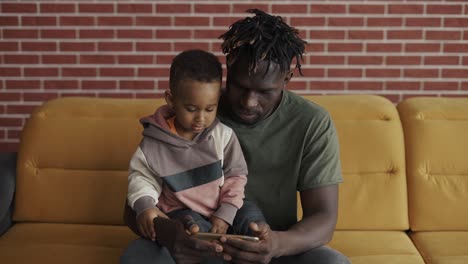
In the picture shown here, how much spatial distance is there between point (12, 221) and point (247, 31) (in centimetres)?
129

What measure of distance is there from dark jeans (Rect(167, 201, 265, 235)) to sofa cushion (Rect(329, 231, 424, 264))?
1.53ft

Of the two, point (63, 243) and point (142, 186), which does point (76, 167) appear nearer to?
point (63, 243)

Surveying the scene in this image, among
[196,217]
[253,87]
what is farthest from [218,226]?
[253,87]

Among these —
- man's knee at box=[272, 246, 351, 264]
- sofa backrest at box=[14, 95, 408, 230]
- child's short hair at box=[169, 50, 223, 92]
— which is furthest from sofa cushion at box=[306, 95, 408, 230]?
child's short hair at box=[169, 50, 223, 92]

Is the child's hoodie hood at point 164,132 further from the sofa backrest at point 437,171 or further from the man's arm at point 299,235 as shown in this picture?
the sofa backrest at point 437,171

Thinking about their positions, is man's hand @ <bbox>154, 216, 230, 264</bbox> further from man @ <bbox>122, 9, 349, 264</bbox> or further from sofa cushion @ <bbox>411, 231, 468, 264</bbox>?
sofa cushion @ <bbox>411, 231, 468, 264</bbox>

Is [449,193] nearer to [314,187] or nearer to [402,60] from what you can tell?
[314,187]

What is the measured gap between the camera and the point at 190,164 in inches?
90.1

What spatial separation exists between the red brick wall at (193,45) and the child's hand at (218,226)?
178 cm

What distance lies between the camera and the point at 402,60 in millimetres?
3881

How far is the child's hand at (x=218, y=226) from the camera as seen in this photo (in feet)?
7.20

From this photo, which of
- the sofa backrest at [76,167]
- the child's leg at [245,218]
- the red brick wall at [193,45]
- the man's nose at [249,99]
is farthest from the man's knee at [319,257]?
the red brick wall at [193,45]

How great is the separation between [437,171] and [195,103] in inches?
46.4

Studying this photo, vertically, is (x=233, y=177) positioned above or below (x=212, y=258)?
above
